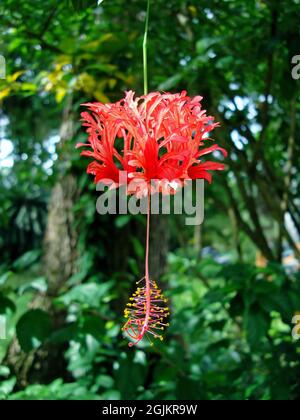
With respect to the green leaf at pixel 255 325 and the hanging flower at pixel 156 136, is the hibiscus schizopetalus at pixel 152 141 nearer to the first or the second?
the hanging flower at pixel 156 136

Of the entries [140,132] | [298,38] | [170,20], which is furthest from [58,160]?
[140,132]

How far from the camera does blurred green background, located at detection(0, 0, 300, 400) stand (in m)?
1.52

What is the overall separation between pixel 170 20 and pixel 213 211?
137 centimetres

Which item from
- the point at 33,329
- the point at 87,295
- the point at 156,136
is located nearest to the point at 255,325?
the point at 87,295

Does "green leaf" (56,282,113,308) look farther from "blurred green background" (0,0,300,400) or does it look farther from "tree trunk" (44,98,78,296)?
"tree trunk" (44,98,78,296)

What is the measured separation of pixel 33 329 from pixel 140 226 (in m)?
0.93

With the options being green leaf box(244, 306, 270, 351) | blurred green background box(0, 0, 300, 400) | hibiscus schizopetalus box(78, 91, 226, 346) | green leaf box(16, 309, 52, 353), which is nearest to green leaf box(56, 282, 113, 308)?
blurred green background box(0, 0, 300, 400)

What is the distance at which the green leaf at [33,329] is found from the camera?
146 centimetres

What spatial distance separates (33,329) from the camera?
4.86 ft

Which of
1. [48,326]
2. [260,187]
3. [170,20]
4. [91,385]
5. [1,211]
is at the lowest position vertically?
[91,385]

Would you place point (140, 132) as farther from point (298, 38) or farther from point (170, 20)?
point (170, 20)

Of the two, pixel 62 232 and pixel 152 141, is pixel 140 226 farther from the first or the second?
pixel 152 141

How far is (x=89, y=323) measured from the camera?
1537 millimetres

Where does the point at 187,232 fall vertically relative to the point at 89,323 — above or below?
above
